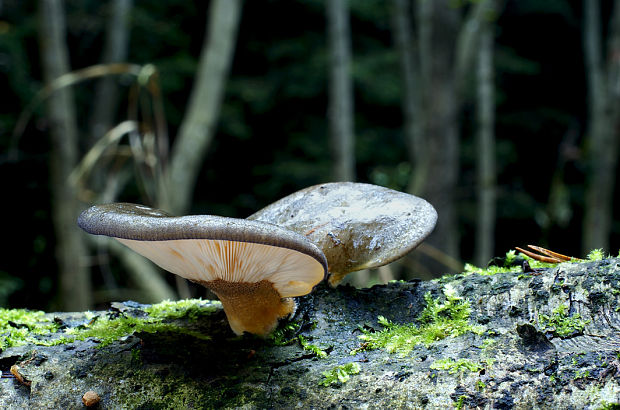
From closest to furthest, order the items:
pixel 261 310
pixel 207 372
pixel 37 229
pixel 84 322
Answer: pixel 207 372 < pixel 261 310 < pixel 84 322 < pixel 37 229

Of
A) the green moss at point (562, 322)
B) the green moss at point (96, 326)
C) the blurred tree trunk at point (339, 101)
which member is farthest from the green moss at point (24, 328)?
the blurred tree trunk at point (339, 101)

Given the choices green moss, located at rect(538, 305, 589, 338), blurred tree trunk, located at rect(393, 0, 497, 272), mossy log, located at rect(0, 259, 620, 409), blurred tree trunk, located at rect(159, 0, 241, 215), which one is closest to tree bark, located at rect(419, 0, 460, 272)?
blurred tree trunk, located at rect(393, 0, 497, 272)

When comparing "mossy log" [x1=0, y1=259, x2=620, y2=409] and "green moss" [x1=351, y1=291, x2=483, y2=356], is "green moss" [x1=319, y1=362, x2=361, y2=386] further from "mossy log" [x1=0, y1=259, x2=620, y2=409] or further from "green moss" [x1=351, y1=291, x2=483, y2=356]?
"green moss" [x1=351, y1=291, x2=483, y2=356]

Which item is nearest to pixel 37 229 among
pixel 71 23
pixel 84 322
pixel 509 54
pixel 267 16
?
pixel 71 23

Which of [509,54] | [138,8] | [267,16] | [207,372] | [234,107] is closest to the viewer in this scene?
[207,372]

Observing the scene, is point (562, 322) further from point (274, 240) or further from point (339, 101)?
point (339, 101)

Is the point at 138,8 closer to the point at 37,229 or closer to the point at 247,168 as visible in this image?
the point at 247,168
